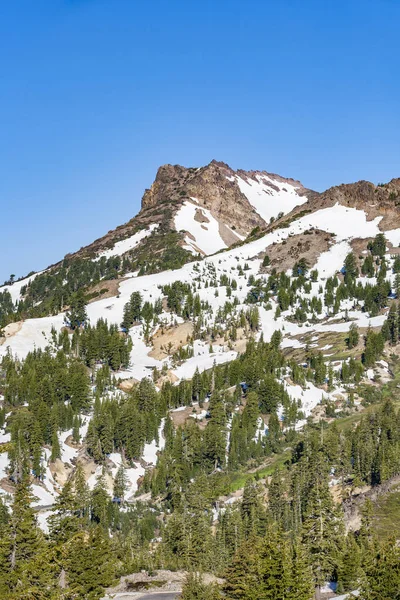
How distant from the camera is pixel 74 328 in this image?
16925cm

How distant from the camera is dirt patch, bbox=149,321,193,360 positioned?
522ft

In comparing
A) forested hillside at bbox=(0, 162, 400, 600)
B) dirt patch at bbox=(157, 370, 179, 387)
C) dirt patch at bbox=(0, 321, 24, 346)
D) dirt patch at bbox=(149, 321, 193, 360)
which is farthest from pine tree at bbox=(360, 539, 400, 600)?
dirt patch at bbox=(0, 321, 24, 346)

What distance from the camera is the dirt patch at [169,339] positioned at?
522 feet

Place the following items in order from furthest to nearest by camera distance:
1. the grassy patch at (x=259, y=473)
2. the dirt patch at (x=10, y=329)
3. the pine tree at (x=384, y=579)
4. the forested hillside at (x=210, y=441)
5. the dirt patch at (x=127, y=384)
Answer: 1. the dirt patch at (x=10, y=329)
2. the dirt patch at (x=127, y=384)
3. the grassy patch at (x=259, y=473)
4. the forested hillside at (x=210, y=441)
5. the pine tree at (x=384, y=579)

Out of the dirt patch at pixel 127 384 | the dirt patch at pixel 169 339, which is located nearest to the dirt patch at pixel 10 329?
the dirt patch at pixel 169 339

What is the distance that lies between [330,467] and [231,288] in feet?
332

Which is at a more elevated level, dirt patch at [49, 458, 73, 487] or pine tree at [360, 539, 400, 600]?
pine tree at [360, 539, 400, 600]

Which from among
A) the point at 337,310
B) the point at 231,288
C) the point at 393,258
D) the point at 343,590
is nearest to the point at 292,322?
the point at 337,310

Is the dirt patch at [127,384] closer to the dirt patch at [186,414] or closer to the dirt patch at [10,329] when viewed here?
the dirt patch at [186,414]

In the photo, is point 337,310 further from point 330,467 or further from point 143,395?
point 330,467

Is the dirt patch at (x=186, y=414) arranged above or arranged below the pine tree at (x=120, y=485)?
above

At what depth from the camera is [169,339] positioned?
16338cm

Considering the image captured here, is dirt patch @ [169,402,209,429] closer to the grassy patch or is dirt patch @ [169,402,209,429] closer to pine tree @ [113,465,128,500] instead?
the grassy patch

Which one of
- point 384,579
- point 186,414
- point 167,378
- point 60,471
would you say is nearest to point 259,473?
point 186,414
